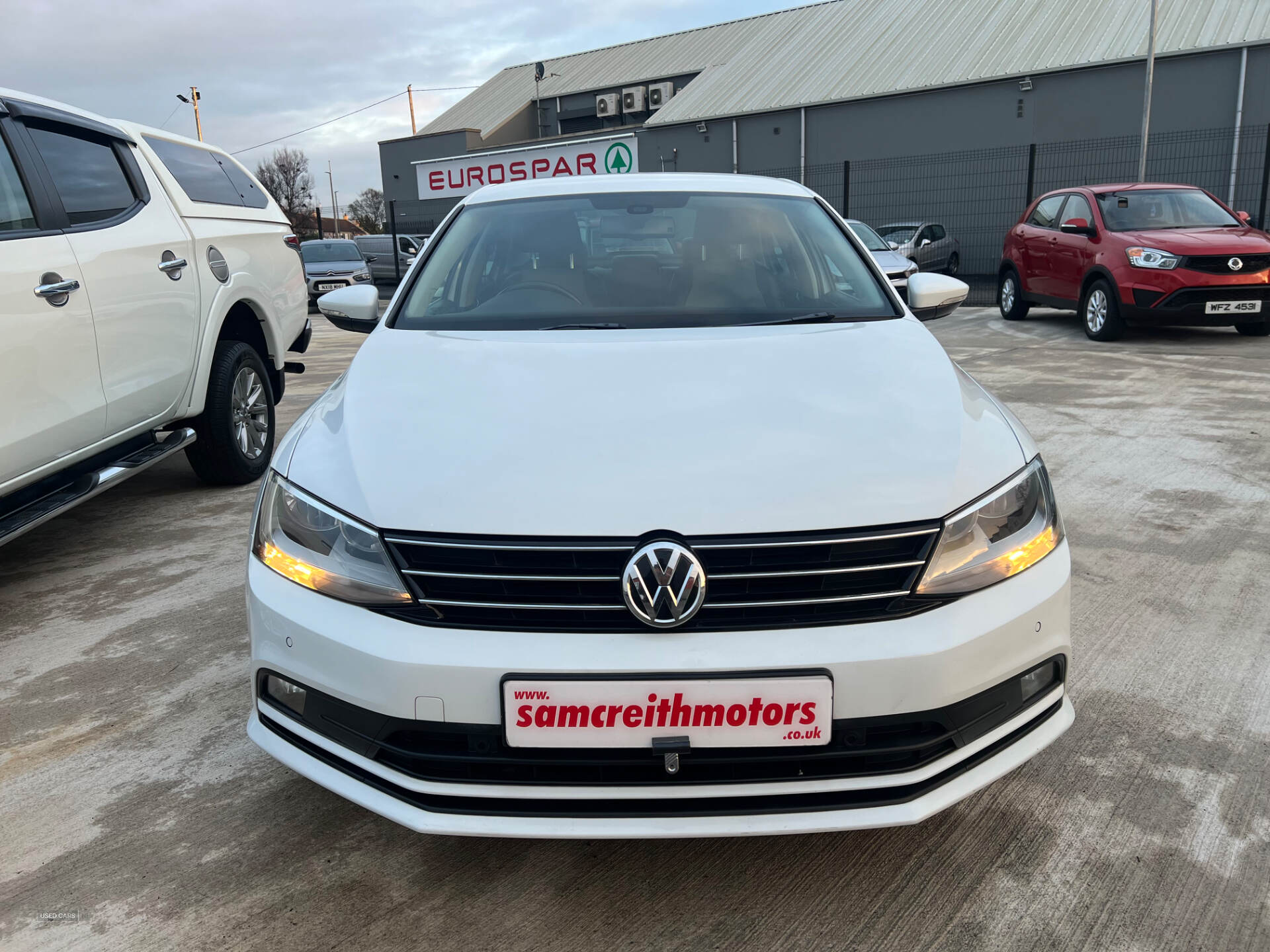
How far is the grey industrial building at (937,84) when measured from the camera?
706 inches

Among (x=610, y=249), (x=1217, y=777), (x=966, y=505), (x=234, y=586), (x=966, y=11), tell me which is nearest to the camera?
(x=966, y=505)

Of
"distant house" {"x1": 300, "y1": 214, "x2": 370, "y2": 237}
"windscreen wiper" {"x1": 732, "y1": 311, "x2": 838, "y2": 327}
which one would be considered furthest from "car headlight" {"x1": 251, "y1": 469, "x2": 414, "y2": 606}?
"distant house" {"x1": 300, "y1": 214, "x2": 370, "y2": 237}

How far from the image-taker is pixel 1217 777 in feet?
7.14

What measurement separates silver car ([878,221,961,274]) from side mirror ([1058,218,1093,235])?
817 cm

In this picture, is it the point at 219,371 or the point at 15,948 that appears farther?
the point at 219,371

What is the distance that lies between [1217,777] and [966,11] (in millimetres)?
25349

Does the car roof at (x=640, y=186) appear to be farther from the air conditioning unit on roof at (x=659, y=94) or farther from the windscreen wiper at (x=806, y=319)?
the air conditioning unit on roof at (x=659, y=94)

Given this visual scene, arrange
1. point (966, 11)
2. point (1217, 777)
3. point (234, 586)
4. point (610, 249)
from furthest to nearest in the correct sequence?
point (966, 11) → point (234, 586) → point (610, 249) → point (1217, 777)

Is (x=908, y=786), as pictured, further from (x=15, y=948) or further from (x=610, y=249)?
(x=610, y=249)

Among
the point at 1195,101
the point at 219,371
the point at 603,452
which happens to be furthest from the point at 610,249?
the point at 1195,101

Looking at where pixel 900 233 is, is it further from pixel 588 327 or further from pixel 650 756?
pixel 650 756

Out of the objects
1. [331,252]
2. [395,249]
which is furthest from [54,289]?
[395,249]

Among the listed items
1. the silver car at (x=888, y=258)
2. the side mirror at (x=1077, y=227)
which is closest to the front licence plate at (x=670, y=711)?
the silver car at (x=888, y=258)

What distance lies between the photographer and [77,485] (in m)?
3.45
